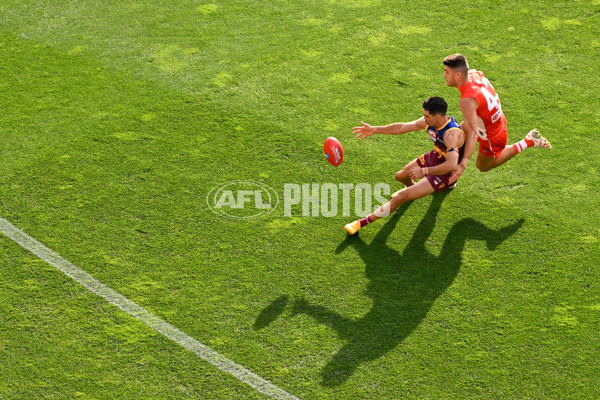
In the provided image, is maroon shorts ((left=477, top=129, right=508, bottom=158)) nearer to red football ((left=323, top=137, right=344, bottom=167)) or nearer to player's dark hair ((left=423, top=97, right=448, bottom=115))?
player's dark hair ((left=423, top=97, right=448, bottom=115))

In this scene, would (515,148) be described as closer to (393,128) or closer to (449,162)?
(449,162)

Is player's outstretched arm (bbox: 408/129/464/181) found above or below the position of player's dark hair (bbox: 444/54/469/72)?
below

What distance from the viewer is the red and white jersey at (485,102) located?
28.0 feet

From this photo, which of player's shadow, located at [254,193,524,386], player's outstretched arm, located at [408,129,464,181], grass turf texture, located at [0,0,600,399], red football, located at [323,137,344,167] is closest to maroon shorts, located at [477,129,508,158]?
grass turf texture, located at [0,0,600,399]

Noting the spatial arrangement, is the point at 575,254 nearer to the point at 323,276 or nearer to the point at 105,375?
the point at 323,276

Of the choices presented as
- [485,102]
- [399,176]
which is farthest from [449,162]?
[485,102]

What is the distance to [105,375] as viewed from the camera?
22.6 ft

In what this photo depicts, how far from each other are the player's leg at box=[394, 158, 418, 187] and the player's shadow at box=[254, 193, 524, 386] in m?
0.36

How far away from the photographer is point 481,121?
28.8 feet

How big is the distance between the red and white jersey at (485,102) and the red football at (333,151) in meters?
1.61

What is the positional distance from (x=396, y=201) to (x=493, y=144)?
1549 mm

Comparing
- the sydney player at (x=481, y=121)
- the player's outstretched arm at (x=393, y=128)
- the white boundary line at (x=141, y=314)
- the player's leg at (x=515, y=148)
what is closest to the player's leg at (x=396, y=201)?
the sydney player at (x=481, y=121)

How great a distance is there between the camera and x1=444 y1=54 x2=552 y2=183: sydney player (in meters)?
8.40

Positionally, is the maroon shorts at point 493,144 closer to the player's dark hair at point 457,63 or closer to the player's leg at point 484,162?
the player's leg at point 484,162
